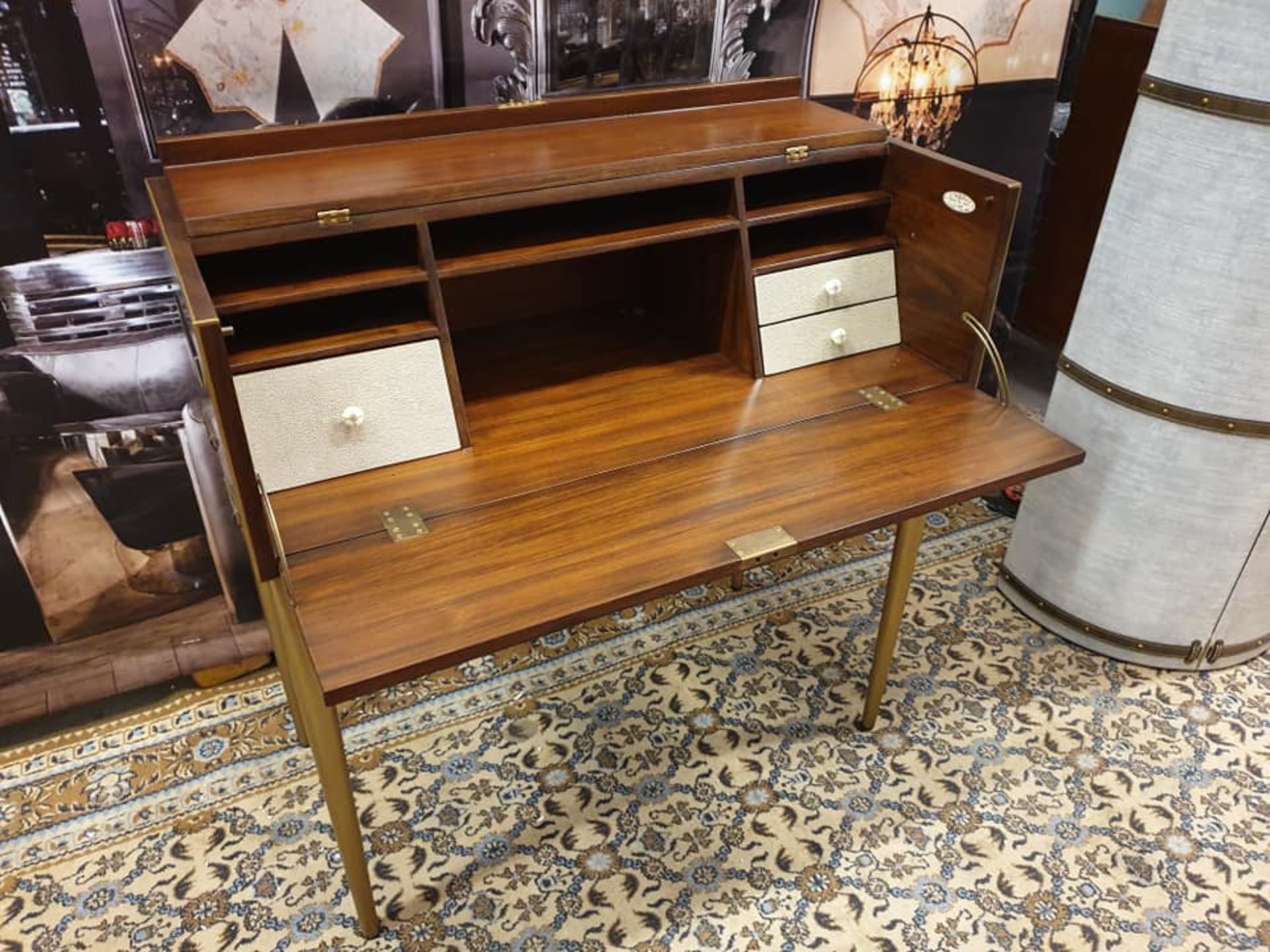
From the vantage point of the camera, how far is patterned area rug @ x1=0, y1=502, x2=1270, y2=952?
6.12 ft

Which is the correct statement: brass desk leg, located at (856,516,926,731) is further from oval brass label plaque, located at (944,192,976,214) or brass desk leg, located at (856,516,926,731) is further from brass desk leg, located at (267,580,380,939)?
brass desk leg, located at (267,580,380,939)

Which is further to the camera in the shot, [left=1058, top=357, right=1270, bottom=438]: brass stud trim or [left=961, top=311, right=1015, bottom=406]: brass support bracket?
[left=1058, top=357, right=1270, bottom=438]: brass stud trim

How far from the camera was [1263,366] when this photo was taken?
204 cm

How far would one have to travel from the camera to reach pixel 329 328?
170 centimetres

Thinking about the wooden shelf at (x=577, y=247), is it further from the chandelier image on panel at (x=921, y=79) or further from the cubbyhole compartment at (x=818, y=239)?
the chandelier image on panel at (x=921, y=79)

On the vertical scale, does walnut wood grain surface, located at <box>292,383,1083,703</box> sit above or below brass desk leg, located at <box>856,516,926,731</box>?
above

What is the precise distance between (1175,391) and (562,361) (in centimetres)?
134

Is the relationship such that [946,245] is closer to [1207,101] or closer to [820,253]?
[820,253]

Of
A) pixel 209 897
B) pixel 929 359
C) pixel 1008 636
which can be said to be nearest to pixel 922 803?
pixel 1008 636

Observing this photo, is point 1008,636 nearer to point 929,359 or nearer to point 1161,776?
point 1161,776

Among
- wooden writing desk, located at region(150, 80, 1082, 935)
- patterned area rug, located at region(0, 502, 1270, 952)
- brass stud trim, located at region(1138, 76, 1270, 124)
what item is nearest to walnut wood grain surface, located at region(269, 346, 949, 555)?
wooden writing desk, located at region(150, 80, 1082, 935)

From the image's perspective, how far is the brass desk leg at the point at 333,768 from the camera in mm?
1488

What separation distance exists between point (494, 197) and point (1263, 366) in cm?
163

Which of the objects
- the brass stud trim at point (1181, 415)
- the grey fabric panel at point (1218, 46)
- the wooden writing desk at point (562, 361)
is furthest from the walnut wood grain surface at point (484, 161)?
the brass stud trim at point (1181, 415)
